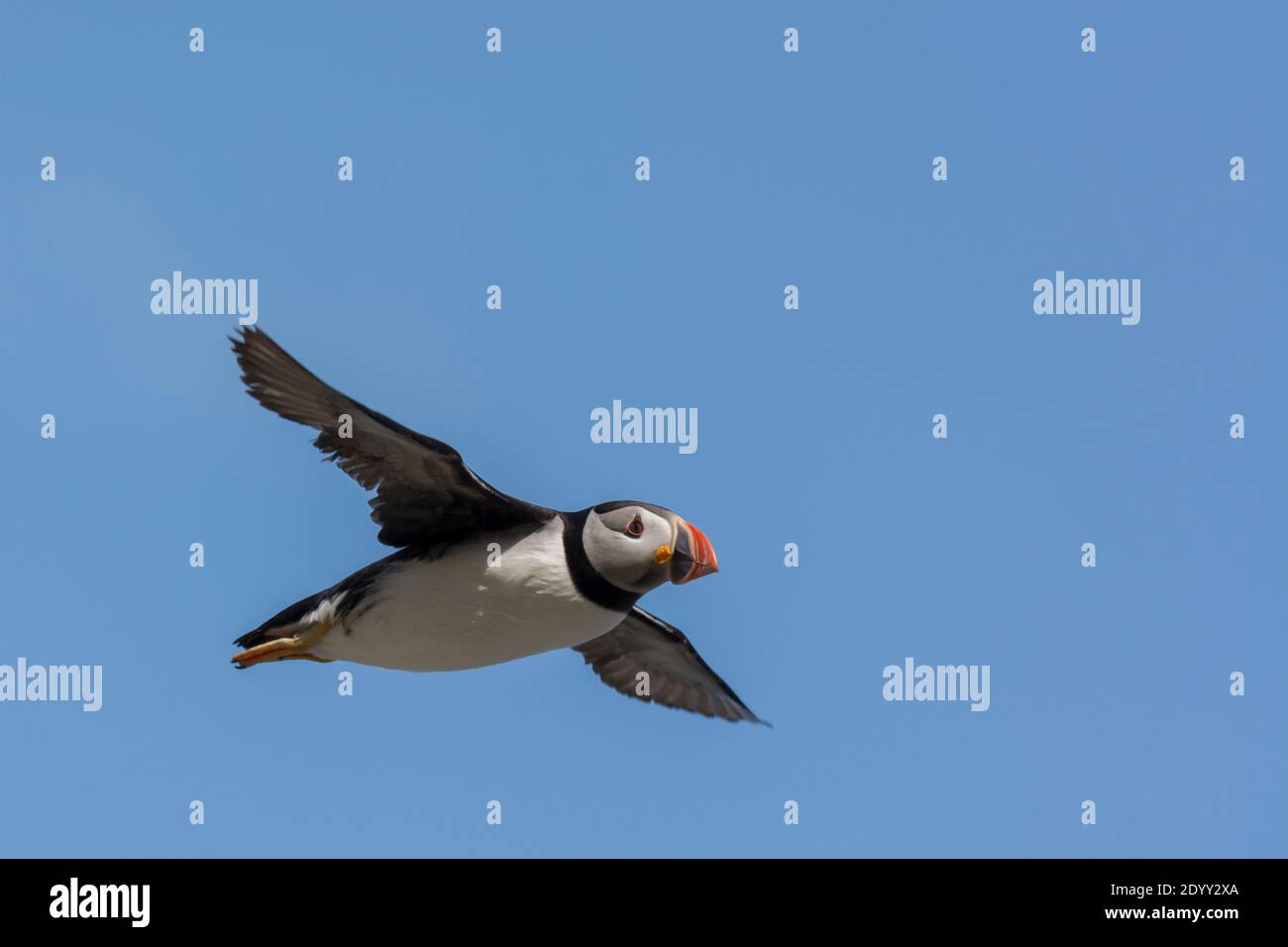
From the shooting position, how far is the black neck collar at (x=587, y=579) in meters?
10.7

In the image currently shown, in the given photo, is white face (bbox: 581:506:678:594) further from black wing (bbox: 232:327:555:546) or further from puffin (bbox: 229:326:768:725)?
black wing (bbox: 232:327:555:546)

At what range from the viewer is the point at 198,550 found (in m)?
13.3

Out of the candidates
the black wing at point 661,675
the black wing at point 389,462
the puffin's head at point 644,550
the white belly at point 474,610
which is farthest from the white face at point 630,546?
the black wing at point 661,675

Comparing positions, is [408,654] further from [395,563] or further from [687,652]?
[687,652]

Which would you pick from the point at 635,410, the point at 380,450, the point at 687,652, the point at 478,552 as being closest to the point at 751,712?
the point at 687,652

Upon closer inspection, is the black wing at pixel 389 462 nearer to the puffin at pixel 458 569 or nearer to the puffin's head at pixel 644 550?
the puffin at pixel 458 569

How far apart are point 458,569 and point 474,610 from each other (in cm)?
32

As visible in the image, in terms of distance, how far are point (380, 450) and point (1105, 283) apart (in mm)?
8895

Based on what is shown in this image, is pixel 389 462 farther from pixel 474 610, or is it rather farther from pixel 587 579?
pixel 587 579

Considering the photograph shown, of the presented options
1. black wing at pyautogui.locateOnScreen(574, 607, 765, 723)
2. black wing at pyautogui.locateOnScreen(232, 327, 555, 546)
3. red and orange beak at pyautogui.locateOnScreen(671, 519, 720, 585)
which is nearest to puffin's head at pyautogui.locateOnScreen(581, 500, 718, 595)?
red and orange beak at pyautogui.locateOnScreen(671, 519, 720, 585)

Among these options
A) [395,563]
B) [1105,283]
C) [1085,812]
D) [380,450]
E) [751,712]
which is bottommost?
[1085,812]

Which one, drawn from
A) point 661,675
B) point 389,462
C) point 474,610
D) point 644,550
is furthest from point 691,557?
point 661,675

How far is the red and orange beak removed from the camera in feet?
35.2

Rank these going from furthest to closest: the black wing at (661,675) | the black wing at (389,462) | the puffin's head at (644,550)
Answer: the black wing at (661,675) < the puffin's head at (644,550) < the black wing at (389,462)
